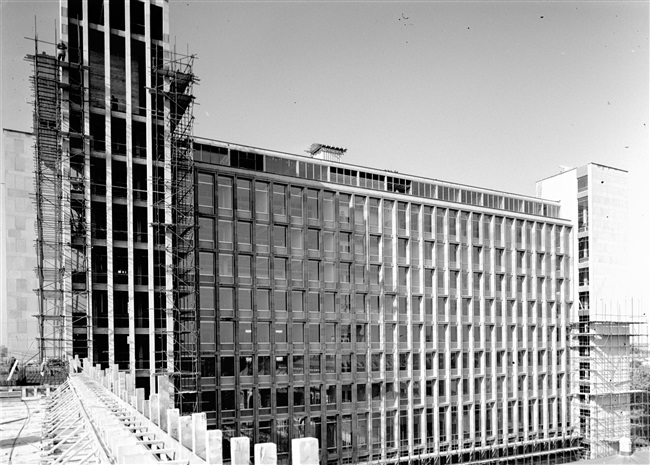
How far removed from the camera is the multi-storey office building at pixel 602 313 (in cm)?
5891

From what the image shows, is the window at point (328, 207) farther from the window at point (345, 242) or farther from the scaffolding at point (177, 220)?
the scaffolding at point (177, 220)

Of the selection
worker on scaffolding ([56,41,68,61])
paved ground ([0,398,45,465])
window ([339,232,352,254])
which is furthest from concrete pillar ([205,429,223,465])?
window ([339,232,352,254])

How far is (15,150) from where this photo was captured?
56.5m

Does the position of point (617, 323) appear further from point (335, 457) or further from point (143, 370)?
point (143, 370)

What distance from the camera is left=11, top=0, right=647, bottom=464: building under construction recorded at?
116ft

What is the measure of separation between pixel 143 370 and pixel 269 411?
1211cm

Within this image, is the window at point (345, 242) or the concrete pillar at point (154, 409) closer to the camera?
the concrete pillar at point (154, 409)

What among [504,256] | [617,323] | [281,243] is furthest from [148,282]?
[617,323]

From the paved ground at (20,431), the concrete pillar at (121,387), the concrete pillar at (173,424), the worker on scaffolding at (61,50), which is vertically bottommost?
the paved ground at (20,431)

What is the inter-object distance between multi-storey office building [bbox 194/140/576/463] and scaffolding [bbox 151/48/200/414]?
5.57 ft

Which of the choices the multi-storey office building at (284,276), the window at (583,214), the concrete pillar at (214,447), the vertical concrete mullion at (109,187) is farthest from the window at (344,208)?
the concrete pillar at (214,447)

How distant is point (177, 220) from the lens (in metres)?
37.5

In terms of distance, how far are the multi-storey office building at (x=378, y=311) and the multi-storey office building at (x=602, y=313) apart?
1.95 m

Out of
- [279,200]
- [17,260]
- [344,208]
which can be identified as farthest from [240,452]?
[17,260]
